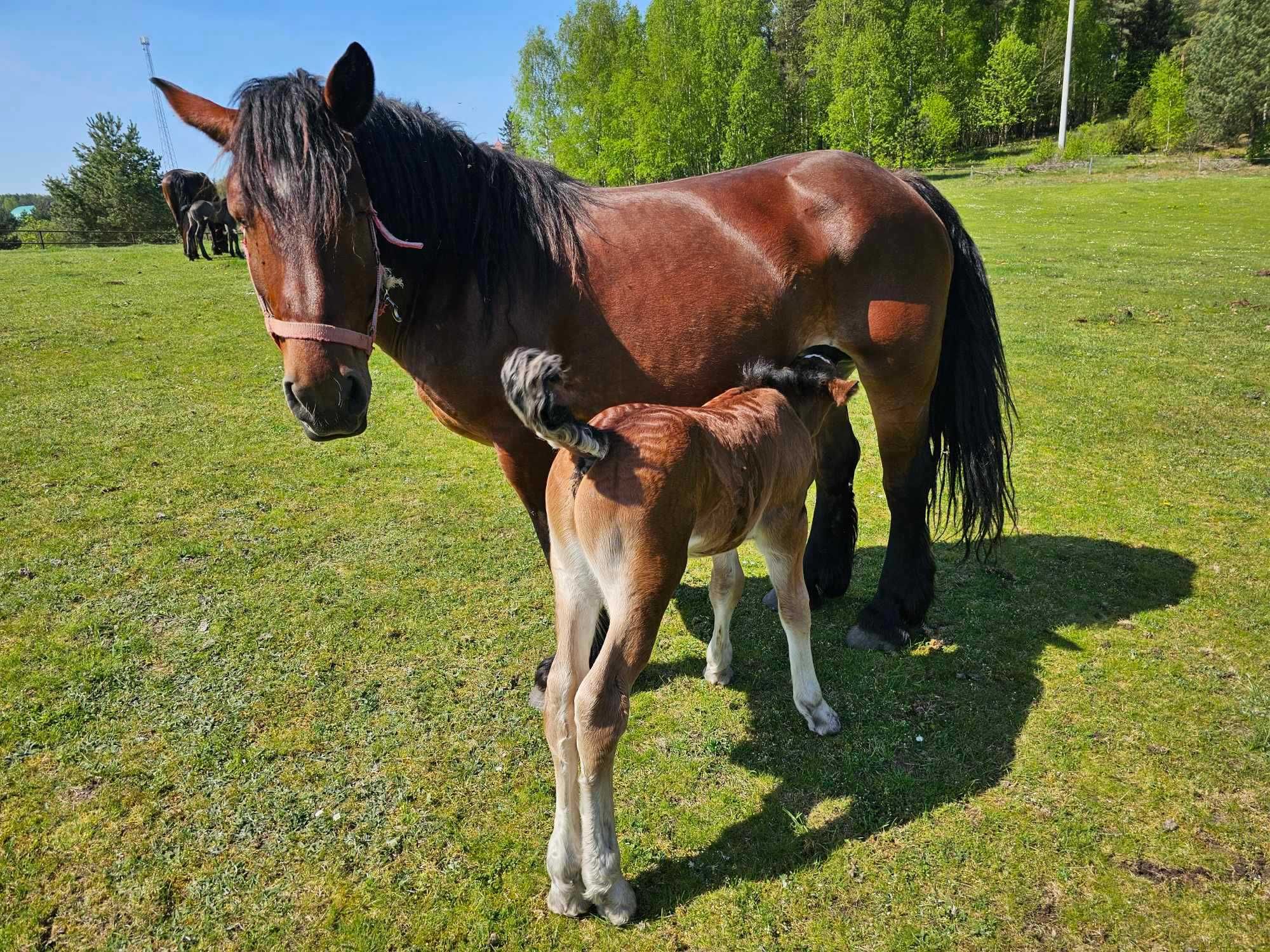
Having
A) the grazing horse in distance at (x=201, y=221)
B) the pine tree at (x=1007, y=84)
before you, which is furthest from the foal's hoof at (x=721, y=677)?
the pine tree at (x=1007, y=84)

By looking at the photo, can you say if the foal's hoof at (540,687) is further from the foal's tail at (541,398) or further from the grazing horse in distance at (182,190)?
the grazing horse in distance at (182,190)

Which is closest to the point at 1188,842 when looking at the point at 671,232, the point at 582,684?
the point at 582,684

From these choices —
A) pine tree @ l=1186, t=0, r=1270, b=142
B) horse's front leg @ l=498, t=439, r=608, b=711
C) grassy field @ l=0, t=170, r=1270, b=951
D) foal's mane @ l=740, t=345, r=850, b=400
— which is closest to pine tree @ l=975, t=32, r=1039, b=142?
pine tree @ l=1186, t=0, r=1270, b=142

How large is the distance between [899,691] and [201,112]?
13.4 feet

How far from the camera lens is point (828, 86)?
137ft

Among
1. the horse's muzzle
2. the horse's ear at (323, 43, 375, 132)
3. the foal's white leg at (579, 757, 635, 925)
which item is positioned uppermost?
the horse's ear at (323, 43, 375, 132)

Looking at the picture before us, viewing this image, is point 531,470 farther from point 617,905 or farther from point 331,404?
point 617,905

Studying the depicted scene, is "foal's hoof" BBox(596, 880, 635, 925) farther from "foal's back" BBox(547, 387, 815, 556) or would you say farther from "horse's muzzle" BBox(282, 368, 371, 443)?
"horse's muzzle" BBox(282, 368, 371, 443)

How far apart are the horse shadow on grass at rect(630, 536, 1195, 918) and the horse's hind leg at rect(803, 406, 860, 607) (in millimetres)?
163

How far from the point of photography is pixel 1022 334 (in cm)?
1072

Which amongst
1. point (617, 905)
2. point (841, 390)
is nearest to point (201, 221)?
point (841, 390)

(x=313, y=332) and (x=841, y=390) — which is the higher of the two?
(x=313, y=332)

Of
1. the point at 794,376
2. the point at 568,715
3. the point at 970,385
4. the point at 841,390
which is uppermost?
the point at 794,376

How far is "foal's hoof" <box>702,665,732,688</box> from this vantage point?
145 inches
